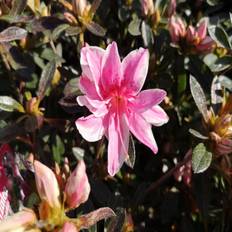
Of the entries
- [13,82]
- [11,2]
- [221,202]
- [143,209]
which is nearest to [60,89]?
[13,82]

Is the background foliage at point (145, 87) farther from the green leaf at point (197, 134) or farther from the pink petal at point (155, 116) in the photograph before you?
the pink petal at point (155, 116)

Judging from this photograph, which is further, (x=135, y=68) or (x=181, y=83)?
(x=181, y=83)

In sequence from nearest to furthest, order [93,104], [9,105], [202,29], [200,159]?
1. [93,104]
2. [200,159]
3. [9,105]
4. [202,29]

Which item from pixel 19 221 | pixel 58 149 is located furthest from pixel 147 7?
pixel 19 221

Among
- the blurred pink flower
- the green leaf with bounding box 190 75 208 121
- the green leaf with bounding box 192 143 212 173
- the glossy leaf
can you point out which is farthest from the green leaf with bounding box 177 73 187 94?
the glossy leaf

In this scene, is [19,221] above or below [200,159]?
above

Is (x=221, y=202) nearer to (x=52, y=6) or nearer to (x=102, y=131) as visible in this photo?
(x=102, y=131)

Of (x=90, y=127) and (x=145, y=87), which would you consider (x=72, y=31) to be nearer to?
(x=145, y=87)
